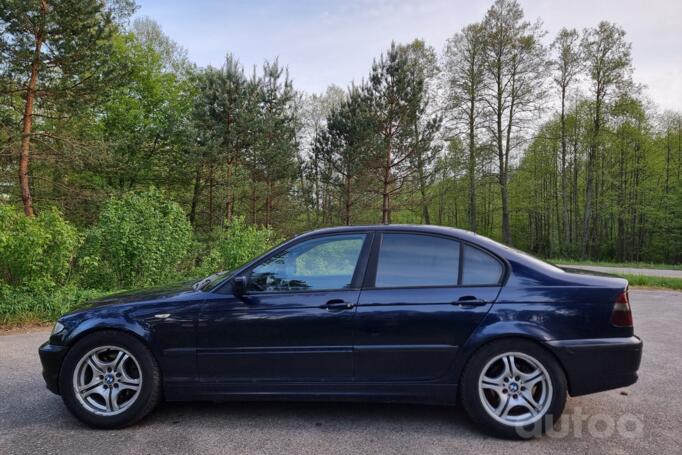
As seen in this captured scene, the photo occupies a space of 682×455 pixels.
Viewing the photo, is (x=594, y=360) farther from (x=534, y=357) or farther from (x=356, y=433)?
(x=356, y=433)

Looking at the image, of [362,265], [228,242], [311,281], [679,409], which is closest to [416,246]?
[362,265]

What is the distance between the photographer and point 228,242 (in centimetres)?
928

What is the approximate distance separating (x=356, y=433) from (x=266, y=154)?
1572 centimetres

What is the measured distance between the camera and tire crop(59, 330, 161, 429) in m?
3.07

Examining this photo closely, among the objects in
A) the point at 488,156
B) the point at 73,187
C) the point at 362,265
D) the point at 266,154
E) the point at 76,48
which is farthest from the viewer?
the point at 488,156

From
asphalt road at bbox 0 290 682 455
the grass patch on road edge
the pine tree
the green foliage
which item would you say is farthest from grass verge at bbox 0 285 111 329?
the grass patch on road edge

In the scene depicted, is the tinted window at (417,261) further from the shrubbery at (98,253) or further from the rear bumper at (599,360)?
the shrubbery at (98,253)

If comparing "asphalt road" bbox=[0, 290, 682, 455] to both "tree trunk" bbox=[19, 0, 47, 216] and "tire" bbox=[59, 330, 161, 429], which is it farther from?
"tree trunk" bbox=[19, 0, 47, 216]

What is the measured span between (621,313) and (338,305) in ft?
6.81

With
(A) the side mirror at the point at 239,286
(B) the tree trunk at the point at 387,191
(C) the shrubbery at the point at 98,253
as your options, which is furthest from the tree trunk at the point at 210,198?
(A) the side mirror at the point at 239,286

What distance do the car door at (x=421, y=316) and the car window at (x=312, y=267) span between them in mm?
242

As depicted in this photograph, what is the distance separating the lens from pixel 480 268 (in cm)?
312

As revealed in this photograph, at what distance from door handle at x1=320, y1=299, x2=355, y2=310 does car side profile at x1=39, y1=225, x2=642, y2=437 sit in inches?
0.4

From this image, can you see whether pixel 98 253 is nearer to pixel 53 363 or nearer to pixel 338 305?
pixel 53 363
